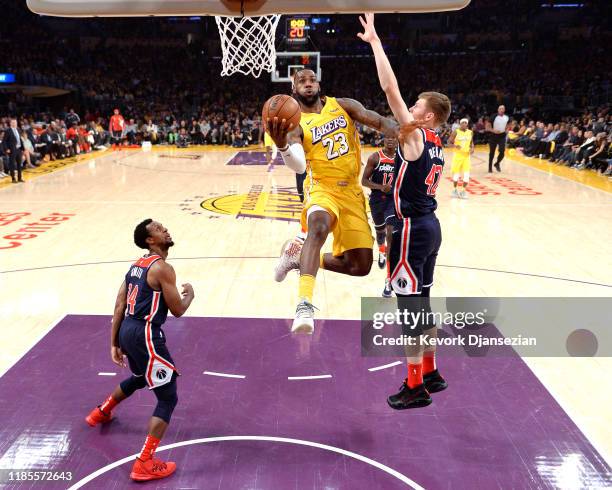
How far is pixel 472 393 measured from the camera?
4.31 metres

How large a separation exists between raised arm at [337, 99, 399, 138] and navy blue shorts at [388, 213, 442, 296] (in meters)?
0.80

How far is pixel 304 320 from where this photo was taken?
3.52 meters

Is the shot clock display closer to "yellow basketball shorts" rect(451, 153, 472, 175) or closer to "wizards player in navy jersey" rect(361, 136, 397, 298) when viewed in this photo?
"yellow basketball shorts" rect(451, 153, 472, 175)

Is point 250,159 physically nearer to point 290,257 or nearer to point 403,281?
point 290,257

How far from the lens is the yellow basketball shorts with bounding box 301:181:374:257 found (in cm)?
430

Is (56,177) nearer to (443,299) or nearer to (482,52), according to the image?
(443,299)

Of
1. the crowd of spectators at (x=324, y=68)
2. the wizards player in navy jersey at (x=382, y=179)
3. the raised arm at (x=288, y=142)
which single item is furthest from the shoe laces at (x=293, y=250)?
the crowd of spectators at (x=324, y=68)

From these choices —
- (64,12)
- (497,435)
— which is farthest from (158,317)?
(64,12)

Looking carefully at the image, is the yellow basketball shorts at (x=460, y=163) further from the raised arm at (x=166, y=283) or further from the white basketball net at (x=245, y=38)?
the raised arm at (x=166, y=283)

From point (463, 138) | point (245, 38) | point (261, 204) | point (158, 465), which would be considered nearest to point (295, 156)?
point (158, 465)

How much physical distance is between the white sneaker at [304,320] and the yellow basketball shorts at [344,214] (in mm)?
809

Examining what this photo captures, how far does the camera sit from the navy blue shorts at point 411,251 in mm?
3693

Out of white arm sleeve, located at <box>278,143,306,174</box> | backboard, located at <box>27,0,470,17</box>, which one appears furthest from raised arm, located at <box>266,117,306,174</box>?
backboard, located at <box>27,0,470,17</box>
